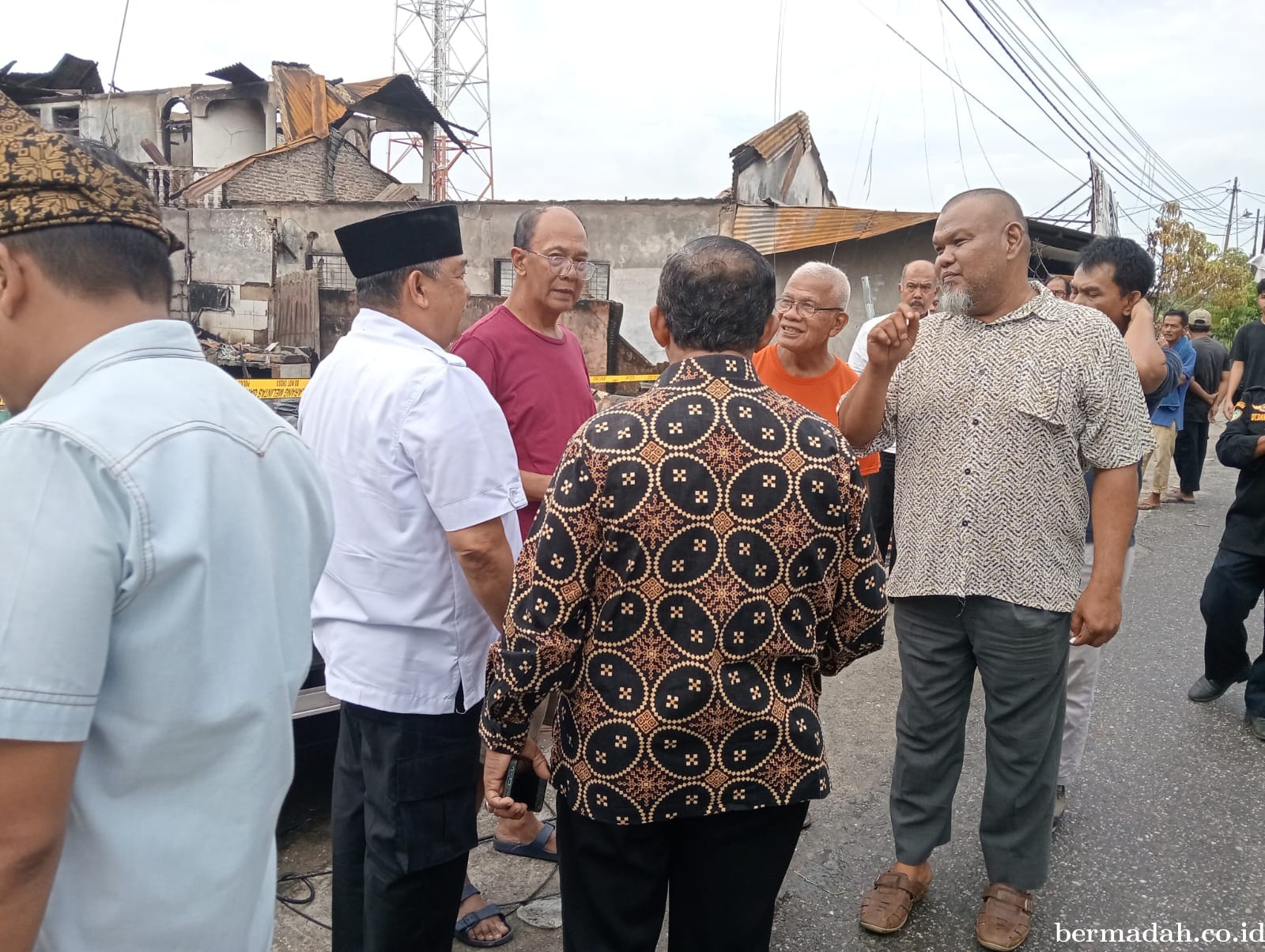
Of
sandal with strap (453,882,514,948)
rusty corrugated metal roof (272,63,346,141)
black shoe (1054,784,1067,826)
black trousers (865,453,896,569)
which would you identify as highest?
rusty corrugated metal roof (272,63,346,141)

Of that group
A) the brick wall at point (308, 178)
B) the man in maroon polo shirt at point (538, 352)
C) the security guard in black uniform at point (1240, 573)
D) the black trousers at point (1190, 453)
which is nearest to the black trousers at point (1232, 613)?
the security guard in black uniform at point (1240, 573)

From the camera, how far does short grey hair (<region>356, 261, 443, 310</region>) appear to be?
2330 millimetres

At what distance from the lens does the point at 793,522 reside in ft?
6.08

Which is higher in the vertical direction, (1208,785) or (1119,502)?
(1119,502)

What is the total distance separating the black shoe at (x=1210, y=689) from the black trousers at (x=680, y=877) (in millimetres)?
3797

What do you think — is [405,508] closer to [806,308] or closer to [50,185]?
[50,185]

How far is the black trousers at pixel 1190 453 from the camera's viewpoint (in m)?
10.4

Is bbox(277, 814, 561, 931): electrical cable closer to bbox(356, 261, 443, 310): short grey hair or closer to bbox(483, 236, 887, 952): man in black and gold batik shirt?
bbox(483, 236, 887, 952): man in black and gold batik shirt

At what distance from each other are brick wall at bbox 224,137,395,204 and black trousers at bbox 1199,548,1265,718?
22.1m

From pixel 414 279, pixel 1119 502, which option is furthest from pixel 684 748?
pixel 1119 502

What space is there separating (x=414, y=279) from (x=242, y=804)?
145cm

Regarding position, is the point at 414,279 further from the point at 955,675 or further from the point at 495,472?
the point at 955,675

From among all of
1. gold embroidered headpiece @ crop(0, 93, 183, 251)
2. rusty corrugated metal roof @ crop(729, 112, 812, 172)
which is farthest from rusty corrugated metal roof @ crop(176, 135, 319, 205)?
gold embroidered headpiece @ crop(0, 93, 183, 251)

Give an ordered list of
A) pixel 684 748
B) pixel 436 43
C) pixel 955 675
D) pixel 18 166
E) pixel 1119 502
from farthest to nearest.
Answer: pixel 436 43 < pixel 955 675 < pixel 1119 502 < pixel 684 748 < pixel 18 166
